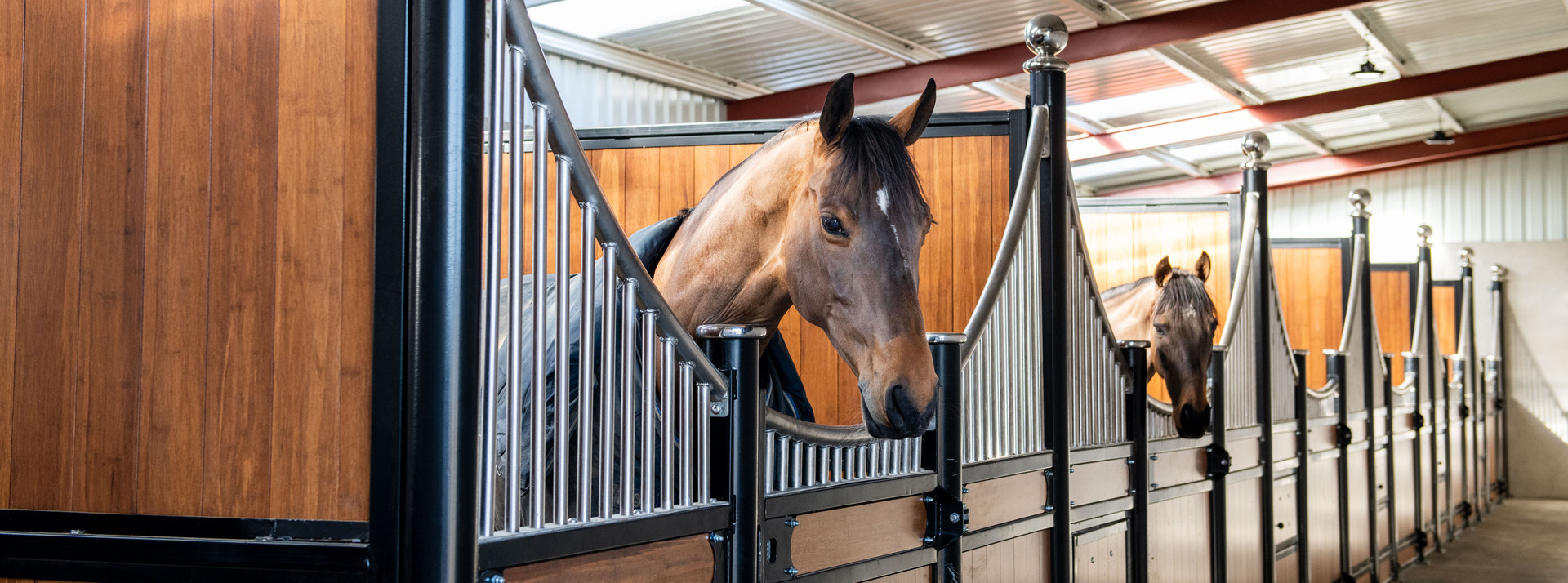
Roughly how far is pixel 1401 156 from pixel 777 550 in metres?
12.6

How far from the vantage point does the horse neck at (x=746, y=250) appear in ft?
5.70

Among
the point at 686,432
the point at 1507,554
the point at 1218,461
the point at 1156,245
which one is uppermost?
the point at 1156,245

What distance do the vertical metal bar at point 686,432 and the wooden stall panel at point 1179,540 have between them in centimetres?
198

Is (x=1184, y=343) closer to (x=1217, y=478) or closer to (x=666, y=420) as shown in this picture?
(x=1217, y=478)

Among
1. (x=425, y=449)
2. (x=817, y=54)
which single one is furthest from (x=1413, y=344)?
(x=425, y=449)

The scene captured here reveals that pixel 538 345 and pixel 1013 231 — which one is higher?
pixel 1013 231

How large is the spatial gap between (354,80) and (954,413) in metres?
1.31

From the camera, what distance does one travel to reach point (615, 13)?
663 centimetres

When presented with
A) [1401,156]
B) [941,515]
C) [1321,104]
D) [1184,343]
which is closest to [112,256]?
[941,515]

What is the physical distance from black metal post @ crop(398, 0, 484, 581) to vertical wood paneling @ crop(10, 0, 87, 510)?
373 millimetres

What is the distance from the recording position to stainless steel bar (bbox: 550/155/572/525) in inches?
47.1

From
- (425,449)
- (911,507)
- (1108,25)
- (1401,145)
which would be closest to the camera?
(425,449)

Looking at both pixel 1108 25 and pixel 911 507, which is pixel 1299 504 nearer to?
pixel 911 507

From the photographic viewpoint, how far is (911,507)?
6.48 ft
